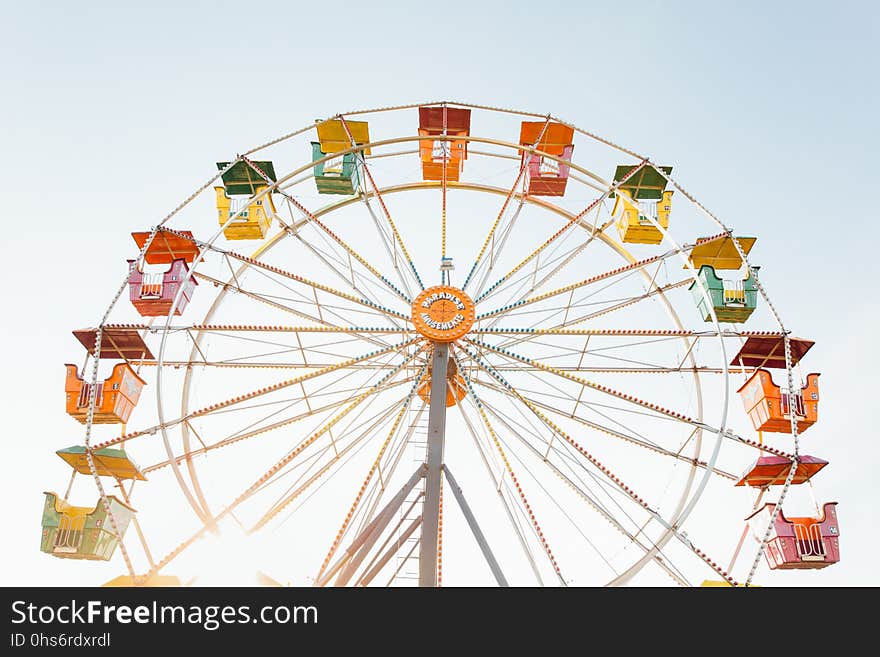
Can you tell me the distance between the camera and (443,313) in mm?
12602

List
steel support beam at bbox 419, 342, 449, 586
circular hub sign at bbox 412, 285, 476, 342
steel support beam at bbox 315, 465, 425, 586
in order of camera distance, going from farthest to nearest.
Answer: circular hub sign at bbox 412, 285, 476, 342 → steel support beam at bbox 315, 465, 425, 586 → steel support beam at bbox 419, 342, 449, 586

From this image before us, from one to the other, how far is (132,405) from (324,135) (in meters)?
5.31

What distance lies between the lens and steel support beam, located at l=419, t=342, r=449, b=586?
33.2ft

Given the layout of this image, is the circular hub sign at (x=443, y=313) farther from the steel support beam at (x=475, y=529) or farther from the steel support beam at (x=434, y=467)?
the steel support beam at (x=475, y=529)

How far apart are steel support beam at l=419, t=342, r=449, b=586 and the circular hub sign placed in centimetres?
19

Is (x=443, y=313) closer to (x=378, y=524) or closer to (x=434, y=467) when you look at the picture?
(x=434, y=467)

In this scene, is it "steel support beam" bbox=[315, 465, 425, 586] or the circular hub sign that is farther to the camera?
the circular hub sign

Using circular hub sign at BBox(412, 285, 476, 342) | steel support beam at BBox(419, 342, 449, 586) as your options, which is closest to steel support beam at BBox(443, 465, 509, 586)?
steel support beam at BBox(419, 342, 449, 586)

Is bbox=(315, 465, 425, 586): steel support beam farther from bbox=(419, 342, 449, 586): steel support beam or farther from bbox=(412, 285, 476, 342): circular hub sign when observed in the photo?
bbox=(412, 285, 476, 342): circular hub sign
